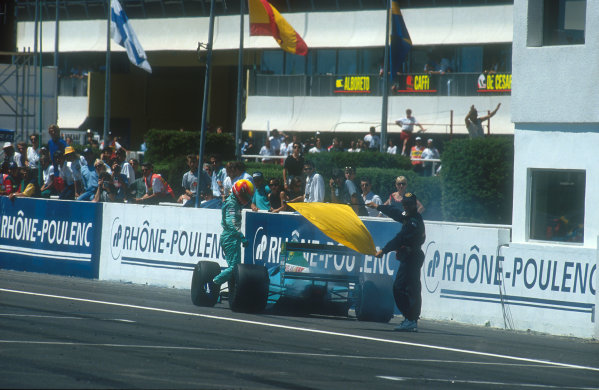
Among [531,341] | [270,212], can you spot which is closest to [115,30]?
[270,212]

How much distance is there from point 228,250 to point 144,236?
4.74 metres

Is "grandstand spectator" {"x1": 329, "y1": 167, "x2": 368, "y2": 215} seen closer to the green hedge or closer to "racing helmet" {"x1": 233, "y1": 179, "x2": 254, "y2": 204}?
"racing helmet" {"x1": 233, "y1": 179, "x2": 254, "y2": 204}

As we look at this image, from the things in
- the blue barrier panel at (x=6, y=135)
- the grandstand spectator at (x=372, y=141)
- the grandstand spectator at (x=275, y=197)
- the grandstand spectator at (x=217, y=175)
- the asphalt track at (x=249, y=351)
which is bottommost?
the asphalt track at (x=249, y=351)

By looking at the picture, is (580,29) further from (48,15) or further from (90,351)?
(48,15)

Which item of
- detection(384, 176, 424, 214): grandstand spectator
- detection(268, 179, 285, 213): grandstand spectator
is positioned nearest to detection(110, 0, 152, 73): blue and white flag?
detection(268, 179, 285, 213): grandstand spectator

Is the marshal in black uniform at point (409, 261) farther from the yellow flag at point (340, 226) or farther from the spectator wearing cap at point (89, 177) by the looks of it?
the spectator wearing cap at point (89, 177)

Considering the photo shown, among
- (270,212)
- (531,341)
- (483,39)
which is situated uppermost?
(483,39)

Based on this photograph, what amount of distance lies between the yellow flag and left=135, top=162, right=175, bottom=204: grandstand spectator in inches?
298

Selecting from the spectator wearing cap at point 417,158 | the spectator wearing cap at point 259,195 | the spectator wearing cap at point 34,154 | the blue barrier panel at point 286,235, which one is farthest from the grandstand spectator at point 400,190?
the spectator wearing cap at point 34,154

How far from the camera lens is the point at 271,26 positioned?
85.1ft

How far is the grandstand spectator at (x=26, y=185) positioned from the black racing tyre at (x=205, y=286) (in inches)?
326

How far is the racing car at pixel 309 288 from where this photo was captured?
14.3 meters

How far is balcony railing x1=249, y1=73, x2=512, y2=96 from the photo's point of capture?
128 feet

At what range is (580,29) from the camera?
17469 mm
